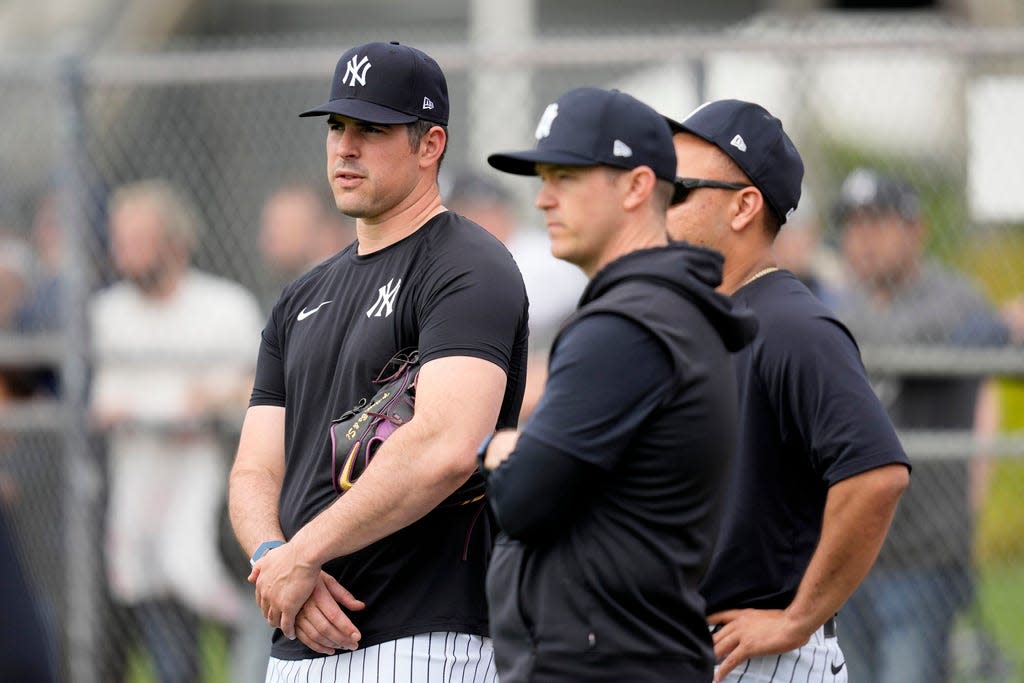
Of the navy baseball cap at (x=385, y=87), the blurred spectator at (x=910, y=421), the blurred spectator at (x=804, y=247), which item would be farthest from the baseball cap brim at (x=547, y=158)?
the blurred spectator at (x=804, y=247)

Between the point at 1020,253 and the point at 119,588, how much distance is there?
425cm

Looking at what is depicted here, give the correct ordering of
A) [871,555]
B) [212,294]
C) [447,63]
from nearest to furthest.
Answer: [871,555], [447,63], [212,294]

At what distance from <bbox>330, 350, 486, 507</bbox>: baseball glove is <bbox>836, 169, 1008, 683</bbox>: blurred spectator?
3.03 m

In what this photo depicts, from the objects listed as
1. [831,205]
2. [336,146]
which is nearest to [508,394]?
[336,146]

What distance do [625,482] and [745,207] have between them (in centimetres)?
113

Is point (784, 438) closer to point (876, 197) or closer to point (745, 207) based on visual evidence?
point (745, 207)

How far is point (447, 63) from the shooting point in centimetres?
622

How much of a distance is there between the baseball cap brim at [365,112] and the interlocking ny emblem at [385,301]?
0.40 metres

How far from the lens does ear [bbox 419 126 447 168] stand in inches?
153

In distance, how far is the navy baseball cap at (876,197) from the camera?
20.4 feet

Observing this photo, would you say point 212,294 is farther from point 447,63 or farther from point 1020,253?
point 1020,253

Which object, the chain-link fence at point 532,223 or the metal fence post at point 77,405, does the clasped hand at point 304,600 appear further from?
the metal fence post at point 77,405

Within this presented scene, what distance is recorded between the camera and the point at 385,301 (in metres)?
3.74

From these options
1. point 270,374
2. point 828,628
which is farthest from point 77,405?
point 828,628
